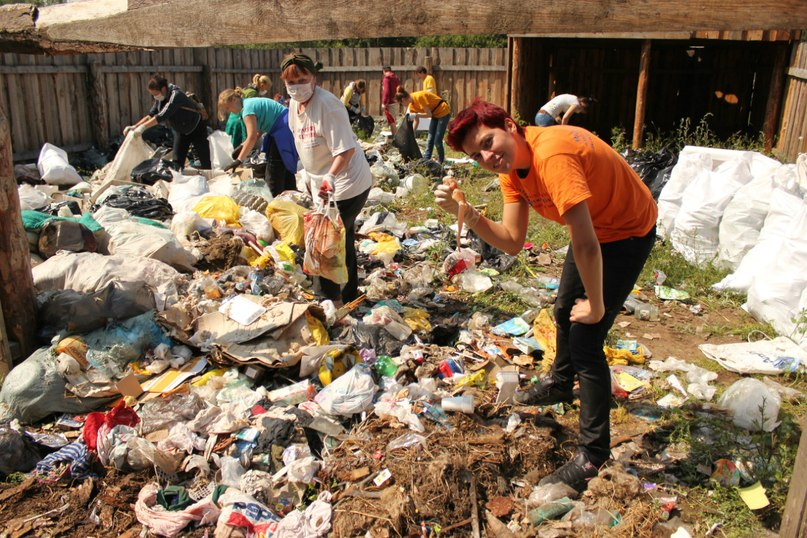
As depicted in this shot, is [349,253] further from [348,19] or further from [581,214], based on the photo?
[581,214]

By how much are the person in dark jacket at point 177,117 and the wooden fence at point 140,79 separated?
185 cm

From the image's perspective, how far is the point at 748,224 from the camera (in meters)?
5.69

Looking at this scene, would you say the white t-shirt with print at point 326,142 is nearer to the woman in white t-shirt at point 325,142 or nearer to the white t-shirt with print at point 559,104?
the woman in white t-shirt at point 325,142

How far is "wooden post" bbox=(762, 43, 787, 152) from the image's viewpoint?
899 cm

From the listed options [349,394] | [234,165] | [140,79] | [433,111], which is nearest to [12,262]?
[349,394]

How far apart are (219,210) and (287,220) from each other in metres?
0.83

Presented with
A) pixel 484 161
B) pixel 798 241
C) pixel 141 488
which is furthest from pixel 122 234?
pixel 798 241

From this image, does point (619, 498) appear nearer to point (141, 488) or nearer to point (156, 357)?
point (141, 488)

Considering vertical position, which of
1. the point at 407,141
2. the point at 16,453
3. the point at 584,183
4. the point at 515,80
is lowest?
the point at 16,453

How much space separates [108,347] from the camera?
4.09m

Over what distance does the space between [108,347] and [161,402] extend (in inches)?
27.6

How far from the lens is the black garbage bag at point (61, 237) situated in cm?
532

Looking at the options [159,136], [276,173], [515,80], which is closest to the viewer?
[276,173]

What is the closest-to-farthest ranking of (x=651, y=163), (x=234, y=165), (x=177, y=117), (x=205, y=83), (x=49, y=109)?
(x=651, y=163)
(x=234, y=165)
(x=177, y=117)
(x=49, y=109)
(x=205, y=83)
